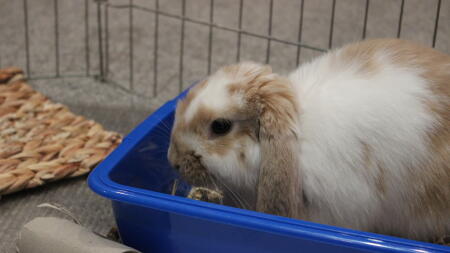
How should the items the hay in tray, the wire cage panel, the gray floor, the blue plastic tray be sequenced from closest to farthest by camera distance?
1. the blue plastic tray
2. the hay in tray
3. the gray floor
4. the wire cage panel

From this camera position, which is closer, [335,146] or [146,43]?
[335,146]

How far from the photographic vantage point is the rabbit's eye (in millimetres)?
1129

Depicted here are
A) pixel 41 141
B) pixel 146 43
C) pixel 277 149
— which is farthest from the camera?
pixel 146 43

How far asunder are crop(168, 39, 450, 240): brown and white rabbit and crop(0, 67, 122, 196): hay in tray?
1.89 feet

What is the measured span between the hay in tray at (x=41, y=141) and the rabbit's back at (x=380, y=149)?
77cm

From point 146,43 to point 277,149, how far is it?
5.73 feet

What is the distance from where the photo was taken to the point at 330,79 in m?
1.19

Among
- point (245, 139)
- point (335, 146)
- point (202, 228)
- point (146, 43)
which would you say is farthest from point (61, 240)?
point (146, 43)

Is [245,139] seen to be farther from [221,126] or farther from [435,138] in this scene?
[435,138]

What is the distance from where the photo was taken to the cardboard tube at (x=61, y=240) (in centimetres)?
112

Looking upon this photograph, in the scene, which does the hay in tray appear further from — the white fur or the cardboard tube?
the white fur

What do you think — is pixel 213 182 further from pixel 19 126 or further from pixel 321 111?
pixel 19 126

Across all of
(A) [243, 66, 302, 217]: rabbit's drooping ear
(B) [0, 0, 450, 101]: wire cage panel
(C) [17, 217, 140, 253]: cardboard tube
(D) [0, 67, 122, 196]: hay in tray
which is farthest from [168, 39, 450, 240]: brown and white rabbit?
(B) [0, 0, 450, 101]: wire cage panel

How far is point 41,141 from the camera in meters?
1.75
